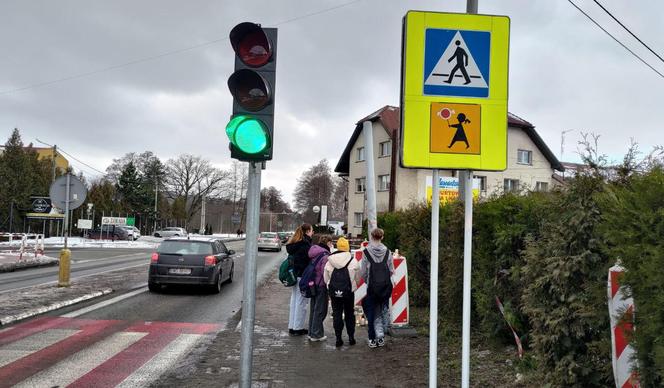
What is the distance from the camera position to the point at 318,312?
28.2 ft

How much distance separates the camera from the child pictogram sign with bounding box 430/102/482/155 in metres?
3.97

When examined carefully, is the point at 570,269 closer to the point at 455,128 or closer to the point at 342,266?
the point at 455,128

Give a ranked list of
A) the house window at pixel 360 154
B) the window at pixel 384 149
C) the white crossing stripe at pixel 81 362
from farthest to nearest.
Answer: the house window at pixel 360 154
the window at pixel 384 149
the white crossing stripe at pixel 81 362

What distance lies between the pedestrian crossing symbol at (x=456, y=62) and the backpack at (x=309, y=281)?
206 inches

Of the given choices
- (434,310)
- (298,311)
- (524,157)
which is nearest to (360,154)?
(524,157)

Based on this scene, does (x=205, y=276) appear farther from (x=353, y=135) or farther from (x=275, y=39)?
(x=353, y=135)

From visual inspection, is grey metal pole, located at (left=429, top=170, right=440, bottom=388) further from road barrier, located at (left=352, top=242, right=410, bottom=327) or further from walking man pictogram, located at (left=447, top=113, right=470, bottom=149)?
road barrier, located at (left=352, top=242, right=410, bottom=327)

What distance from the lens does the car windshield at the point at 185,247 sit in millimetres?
14211

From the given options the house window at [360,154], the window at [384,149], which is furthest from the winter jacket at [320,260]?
the house window at [360,154]

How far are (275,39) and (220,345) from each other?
4740 millimetres

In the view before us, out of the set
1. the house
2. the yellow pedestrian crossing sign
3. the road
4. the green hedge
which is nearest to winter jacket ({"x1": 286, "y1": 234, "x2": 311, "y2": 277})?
the road

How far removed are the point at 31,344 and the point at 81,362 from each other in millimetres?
1369

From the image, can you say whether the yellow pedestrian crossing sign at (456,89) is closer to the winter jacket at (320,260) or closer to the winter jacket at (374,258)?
the winter jacket at (374,258)

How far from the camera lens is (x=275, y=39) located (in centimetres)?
497
